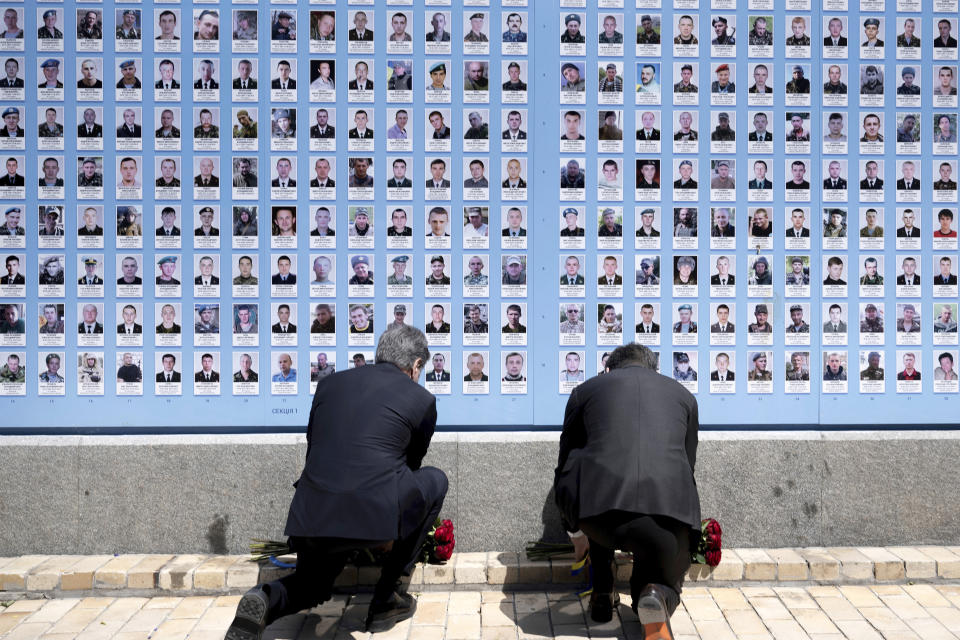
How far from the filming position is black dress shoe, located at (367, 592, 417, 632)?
402 centimetres

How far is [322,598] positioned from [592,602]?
1339 mm

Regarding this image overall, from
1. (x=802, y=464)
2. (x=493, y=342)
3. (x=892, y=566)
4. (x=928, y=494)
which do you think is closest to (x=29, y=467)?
(x=493, y=342)

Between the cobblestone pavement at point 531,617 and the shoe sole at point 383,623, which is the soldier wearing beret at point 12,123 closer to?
the cobblestone pavement at point 531,617

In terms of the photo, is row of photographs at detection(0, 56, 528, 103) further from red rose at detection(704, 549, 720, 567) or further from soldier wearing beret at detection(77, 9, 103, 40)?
red rose at detection(704, 549, 720, 567)

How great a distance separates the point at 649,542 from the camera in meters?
3.64

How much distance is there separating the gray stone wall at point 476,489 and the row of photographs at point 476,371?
0.30m

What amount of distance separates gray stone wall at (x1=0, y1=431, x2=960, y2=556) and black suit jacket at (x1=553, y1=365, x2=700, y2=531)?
0.96m

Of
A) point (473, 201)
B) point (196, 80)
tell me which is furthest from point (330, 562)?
point (196, 80)

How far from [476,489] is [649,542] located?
1.50 metres

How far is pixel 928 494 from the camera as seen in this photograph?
16.4ft

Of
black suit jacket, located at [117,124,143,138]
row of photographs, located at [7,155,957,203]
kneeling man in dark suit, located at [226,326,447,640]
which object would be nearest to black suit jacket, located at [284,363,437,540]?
kneeling man in dark suit, located at [226,326,447,640]

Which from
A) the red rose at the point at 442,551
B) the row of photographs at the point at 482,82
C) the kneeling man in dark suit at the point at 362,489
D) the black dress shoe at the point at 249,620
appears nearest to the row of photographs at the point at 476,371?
the red rose at the point at 442,551

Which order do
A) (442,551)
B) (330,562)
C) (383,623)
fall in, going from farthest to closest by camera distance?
(442,551) → (383,623) → (330,562)

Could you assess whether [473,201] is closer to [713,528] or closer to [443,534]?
[443,534]
